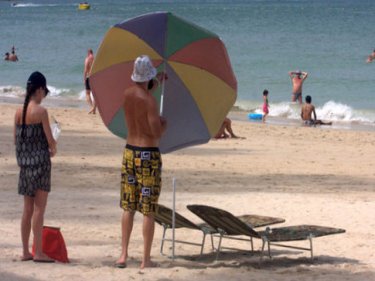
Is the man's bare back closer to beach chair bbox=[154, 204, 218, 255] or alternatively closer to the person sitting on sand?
beach chair bbox=[154, 204, 218, 255]

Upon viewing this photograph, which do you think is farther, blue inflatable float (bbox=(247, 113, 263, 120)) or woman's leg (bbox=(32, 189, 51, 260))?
blue inflatable float (bbox=(247, 113, 263, 120))

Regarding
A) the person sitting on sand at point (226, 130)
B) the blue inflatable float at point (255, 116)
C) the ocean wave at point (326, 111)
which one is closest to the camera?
the person sitting on sand at point (226, 130)

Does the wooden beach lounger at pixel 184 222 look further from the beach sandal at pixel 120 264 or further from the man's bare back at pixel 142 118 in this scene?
the man's bare back at pixel 142 118

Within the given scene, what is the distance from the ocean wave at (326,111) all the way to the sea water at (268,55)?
0.03 metres

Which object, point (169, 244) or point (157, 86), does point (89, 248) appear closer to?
point (169, 244)

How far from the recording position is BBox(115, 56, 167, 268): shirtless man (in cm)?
802

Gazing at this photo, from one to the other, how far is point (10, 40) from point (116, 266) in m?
53.3

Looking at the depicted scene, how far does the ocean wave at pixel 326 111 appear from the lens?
91.9 ft

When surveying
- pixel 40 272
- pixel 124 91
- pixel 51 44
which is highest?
pixel 51 44

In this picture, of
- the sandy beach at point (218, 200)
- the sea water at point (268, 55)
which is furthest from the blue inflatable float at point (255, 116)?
the sandy beach at point (218, 200)

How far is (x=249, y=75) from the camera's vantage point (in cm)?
3975

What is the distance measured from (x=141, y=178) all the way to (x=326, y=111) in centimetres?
2171

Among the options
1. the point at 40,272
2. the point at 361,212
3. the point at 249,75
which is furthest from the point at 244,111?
the point at 40,272

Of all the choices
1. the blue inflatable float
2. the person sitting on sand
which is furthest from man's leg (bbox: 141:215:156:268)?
the blue inflatable float
